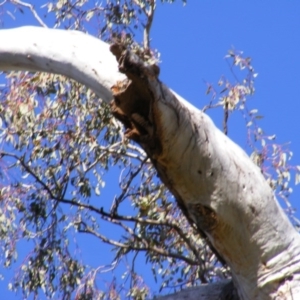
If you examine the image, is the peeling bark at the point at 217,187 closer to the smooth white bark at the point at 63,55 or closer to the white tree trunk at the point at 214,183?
the white tree trunk at the point at 214,183

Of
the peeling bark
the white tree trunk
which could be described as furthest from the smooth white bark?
the peeling bark

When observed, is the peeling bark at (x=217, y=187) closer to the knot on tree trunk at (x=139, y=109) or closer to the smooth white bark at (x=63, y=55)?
the knot on tree trunk at (x=139, y=109)

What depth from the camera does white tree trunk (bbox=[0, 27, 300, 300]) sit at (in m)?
2.64

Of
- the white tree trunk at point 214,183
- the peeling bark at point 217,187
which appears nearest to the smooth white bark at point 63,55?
the white tree trunk at point 214,183

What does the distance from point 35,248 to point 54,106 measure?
1121 mm

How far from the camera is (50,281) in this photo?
584 cm

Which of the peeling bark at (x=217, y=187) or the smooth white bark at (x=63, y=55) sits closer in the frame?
the peeling bark at (x=217, y=187)

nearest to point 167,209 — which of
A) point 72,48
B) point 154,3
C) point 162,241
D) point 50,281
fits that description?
point 162,241

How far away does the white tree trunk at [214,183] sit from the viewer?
2.64 metres

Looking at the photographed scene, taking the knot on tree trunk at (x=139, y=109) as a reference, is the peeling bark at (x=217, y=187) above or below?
below

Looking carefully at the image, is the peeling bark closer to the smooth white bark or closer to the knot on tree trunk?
the knot on tree trunk

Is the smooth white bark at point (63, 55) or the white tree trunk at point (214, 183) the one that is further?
the smooth white bark at point (63, 55)

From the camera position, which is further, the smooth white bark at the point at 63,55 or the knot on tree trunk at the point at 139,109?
the smooth white bark at the point at 63,55

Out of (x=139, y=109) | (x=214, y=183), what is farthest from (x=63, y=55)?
(x=214, y=183)
